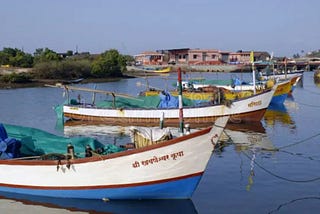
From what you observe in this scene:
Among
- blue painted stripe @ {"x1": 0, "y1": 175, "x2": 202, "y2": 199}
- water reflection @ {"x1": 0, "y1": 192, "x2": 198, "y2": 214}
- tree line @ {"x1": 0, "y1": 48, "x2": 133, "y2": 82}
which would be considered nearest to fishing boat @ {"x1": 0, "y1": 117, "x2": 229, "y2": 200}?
blue painted stripe @ {"x1": 0, "y1": 175, "x2": 202, "y2": 199}

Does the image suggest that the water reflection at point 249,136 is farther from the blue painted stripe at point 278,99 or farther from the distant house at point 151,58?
the distant house at point 151,58

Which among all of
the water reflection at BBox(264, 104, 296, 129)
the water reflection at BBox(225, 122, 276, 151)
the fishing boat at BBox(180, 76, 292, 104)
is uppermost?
the fishing boat at BBox(180, 76, 292, 104)

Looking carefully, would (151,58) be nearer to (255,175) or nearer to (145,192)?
(255,175)

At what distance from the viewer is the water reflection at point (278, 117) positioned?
29.1 meters

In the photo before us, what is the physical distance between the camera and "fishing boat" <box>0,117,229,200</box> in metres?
12.0

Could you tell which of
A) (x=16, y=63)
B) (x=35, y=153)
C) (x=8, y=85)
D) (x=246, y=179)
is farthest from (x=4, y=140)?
(x=16, y=63)

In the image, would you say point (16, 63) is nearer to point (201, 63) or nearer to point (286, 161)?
point (201, 63)

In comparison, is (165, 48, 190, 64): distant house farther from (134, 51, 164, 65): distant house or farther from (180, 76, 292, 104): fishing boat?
(180, 76, 292, 104): fishing boat

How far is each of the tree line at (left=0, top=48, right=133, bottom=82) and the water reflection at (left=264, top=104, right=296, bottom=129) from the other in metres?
50.0

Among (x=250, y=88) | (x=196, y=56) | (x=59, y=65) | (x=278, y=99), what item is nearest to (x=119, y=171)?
(x=278, y=99)

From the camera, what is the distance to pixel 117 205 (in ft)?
42.1

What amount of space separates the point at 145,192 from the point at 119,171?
40.2 inches

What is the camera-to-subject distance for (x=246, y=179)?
51.0ft

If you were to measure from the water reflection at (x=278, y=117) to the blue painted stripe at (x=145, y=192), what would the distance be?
16325 mm
